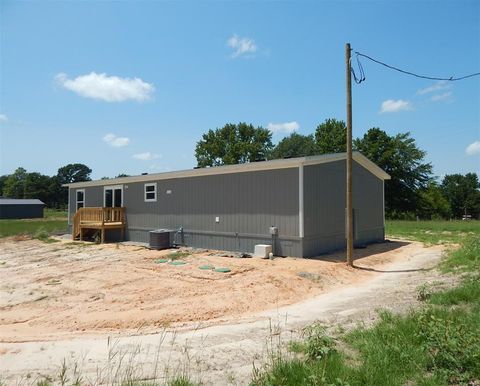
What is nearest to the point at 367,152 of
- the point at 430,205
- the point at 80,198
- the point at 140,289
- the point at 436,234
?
the point at 430,205

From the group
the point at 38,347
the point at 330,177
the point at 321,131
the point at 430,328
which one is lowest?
the point at 38,347

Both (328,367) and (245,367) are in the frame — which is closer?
(328,367)

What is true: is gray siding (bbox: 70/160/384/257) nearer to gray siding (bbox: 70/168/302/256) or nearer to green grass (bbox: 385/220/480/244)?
gray siding (bbox: 70/168/302/256)

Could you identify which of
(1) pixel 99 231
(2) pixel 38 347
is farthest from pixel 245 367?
(1) pixel 99 231

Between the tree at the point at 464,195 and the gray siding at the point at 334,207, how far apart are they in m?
65.9

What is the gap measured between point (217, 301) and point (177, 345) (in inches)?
94.1

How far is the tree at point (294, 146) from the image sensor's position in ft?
183

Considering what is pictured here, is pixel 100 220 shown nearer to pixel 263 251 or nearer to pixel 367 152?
pixel 263 251

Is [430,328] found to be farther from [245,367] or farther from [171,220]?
[171,220]

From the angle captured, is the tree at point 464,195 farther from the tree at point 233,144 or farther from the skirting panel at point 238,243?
the skirting panel at point 238,243

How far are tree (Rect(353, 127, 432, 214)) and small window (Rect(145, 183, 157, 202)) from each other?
3277cm

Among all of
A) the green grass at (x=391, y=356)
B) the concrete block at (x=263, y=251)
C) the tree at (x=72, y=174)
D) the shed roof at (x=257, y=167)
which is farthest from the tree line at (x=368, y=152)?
the tree at (x=72, y=174)

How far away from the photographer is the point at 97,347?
16.0 feet

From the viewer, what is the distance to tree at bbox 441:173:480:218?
7350cm
